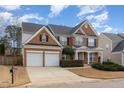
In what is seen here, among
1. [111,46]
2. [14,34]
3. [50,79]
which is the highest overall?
[14,34]

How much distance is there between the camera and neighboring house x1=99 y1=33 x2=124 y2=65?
35228 millimetres

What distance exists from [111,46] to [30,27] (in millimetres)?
12802

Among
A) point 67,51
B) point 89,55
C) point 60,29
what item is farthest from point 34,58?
point 89,55

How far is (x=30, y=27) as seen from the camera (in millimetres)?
30984

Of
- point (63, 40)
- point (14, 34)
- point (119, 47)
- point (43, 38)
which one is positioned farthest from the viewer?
point (14, 34)

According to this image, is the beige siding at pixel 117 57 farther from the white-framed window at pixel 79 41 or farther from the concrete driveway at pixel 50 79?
the concrete driveway at pixel 50 79

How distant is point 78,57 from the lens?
32.4 meters

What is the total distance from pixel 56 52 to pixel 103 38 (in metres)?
10.3

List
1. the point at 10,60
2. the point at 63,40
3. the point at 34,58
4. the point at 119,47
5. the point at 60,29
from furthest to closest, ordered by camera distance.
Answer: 1. the point at 119,47
2. the point at 60,29
3. the point at 63,40
4. the point at 10,60
5. the point at 34,58

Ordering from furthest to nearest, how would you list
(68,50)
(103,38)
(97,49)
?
(103,38) → (97,49) → (68,50)

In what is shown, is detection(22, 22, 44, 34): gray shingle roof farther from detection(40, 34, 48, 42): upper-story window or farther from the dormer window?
the dormer window

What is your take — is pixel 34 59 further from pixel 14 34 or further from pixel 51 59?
pixel 14 34
